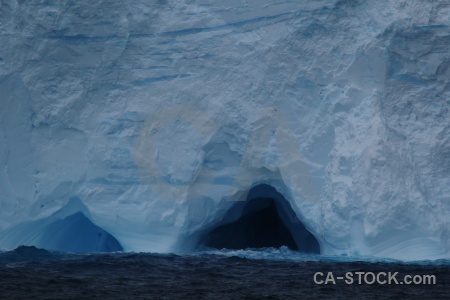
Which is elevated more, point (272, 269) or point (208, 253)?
point (208, 253)

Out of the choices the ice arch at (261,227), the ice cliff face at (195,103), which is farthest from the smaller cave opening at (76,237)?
the ice arch at (261,227)

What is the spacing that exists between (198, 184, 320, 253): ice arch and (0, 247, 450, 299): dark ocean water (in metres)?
1.06

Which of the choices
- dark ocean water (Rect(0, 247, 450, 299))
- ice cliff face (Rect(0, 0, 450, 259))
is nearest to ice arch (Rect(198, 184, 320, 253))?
ice cliff face (Rect(0, 0, 450, 259))

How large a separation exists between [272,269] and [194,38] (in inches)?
131

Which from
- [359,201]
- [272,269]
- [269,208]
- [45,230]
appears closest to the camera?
[272,269]

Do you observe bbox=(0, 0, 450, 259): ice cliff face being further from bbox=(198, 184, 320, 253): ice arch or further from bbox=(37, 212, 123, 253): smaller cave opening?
bbox=(198, 184, 320, 253): ice arch

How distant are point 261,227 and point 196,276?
5.16m

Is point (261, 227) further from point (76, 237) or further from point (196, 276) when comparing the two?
point (196, 276)

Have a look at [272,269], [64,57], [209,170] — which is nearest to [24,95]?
[64,57]

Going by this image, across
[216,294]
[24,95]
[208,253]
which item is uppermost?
[24,95]

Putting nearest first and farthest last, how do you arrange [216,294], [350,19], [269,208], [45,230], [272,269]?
[216,294] < [272,269] < [350,19] < [45,230] < [269,208]

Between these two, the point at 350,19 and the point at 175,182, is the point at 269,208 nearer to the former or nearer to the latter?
the point at 175,182

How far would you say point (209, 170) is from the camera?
10.7m

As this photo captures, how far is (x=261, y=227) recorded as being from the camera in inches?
534
